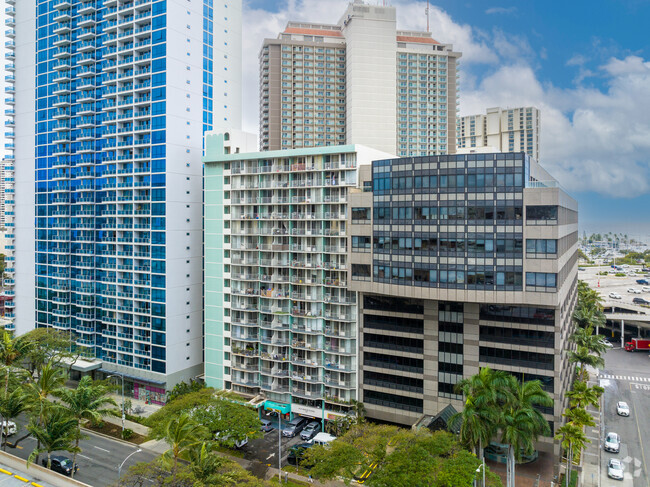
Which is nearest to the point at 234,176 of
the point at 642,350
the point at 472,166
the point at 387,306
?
the point at 387,306

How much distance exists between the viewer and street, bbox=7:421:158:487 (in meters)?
53.3

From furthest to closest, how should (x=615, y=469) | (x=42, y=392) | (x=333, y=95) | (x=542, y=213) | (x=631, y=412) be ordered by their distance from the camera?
(x=333, y=95) → (x=631, y=412) → (x=615, y=469) → (x=542, y=213) → (x=42, y=392)

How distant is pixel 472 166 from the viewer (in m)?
56.3

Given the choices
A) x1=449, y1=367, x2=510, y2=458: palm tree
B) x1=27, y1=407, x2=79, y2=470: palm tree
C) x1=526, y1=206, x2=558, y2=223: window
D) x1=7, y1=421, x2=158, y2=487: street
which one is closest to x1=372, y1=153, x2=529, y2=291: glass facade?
x1=526, y1=206, x2=558, y2=223: window

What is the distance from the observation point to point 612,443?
203 feet

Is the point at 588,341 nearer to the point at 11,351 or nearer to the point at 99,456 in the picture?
the point at 99,456

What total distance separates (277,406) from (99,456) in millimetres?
24476

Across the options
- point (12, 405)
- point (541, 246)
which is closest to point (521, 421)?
point (541, 246)

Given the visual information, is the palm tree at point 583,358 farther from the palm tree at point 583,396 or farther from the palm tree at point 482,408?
the palm tree at point 482,408

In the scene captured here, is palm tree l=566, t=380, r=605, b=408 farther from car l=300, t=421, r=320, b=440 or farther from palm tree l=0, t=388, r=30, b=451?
palm tree l=0, t=388, r=30, b=451

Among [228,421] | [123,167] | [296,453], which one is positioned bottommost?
[296,453]

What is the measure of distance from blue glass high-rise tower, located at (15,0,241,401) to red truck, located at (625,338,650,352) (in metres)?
101

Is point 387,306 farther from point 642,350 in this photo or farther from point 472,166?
point 642,350

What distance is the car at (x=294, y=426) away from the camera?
64.9 metres
